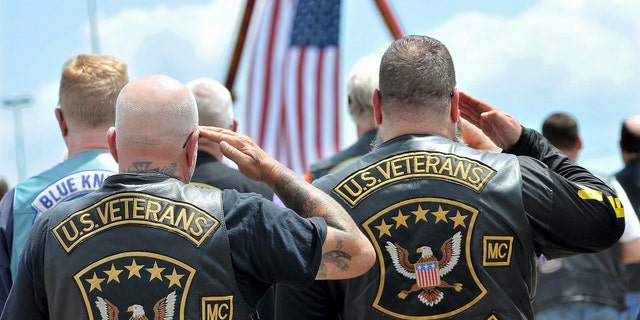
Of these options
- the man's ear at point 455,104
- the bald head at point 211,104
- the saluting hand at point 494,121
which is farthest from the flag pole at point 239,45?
the man's ear at point 455,104

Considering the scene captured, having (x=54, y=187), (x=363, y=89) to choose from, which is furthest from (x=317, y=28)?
(x=54, y=187)

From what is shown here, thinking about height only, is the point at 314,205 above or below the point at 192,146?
below

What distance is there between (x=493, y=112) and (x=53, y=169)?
1915mm

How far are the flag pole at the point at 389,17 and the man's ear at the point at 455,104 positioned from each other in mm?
6423

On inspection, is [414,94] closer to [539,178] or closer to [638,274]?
[539,178]

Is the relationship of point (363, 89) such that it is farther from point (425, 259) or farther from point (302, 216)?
point (302, 216)

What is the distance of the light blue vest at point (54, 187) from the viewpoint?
4.43 meters

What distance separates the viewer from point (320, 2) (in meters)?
10.8

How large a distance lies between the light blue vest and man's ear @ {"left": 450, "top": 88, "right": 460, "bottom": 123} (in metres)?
1.50

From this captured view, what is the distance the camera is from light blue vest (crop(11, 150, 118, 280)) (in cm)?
443

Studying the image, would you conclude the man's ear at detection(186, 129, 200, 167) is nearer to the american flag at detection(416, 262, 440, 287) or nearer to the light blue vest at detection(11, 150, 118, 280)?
the american flag at detection(416, 262, 440, 287)

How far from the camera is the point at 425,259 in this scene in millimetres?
3707

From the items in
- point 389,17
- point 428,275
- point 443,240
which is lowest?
point 428,275

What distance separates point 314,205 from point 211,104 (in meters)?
1.94
